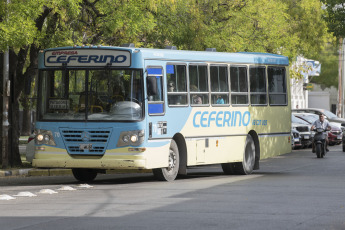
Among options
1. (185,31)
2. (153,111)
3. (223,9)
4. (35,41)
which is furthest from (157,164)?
(223,9)

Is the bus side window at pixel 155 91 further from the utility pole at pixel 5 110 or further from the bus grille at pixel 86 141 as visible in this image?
the utility pole at pixel 5 110

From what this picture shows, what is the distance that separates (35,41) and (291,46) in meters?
21.4

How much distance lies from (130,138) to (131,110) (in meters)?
0.58

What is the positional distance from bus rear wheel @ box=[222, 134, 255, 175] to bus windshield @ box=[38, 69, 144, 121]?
4.59 metres

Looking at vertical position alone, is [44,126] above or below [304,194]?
above

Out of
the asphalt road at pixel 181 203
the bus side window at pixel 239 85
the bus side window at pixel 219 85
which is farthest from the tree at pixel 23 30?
the bus side window at pixel 239 85

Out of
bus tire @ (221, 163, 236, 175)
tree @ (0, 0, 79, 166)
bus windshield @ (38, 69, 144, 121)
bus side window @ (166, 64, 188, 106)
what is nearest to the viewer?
bus windshield @ (38, 69, 144, 121)

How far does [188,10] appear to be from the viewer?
2945 cm

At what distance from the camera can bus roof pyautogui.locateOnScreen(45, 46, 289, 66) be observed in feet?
61.6

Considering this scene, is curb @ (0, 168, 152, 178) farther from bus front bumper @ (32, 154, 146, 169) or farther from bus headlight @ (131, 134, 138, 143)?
bus headlight @ (131, 134, 138, 143)

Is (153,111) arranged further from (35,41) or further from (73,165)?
(35,41)

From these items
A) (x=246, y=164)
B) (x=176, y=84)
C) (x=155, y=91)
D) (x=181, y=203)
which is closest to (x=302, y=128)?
(x=246, y=164)

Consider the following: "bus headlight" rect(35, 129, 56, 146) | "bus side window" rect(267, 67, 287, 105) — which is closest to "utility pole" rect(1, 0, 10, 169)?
"bus headlight" rect(35, 129, 56, 146)

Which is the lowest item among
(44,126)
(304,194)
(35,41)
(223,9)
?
Result: (304,194)
